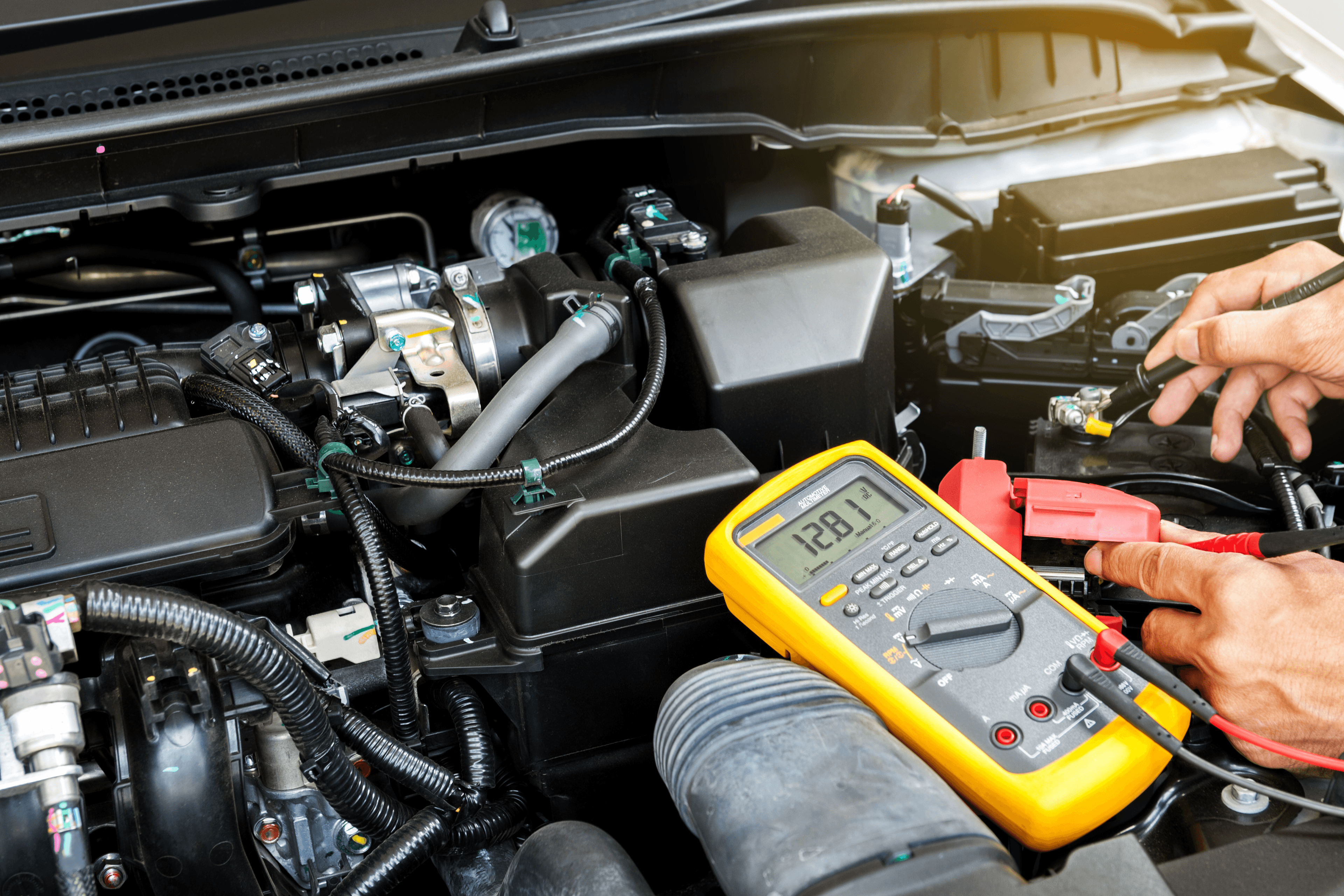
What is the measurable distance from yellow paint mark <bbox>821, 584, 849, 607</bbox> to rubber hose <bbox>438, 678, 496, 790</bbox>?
346 millimetres

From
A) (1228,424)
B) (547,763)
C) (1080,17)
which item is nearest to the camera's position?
(547,763)

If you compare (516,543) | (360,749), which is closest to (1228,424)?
(516,543)

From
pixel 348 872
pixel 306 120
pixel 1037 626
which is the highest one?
pixel 306 120

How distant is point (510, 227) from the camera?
1585 mm

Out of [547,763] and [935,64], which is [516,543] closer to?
[547,763]

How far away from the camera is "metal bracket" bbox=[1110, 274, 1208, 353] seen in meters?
1.36

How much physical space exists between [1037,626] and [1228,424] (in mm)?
484

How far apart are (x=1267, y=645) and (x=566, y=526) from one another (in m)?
0.59

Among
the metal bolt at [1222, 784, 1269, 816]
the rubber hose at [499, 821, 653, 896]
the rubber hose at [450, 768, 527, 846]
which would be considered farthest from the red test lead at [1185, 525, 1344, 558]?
the rubber hose at [450, 768, 527, 846]

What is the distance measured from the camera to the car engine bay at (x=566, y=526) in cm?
81

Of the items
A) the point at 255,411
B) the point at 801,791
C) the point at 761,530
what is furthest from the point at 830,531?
the point at 255,411

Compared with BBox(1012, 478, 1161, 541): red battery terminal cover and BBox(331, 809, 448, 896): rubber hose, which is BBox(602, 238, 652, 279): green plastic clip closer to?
BBox(1012, 478, 1161, 541): red battery terminal cover

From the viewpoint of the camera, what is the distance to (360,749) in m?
0.97

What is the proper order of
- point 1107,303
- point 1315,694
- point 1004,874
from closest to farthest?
point 1004,874 → point 1315,694 → point 1107,303
